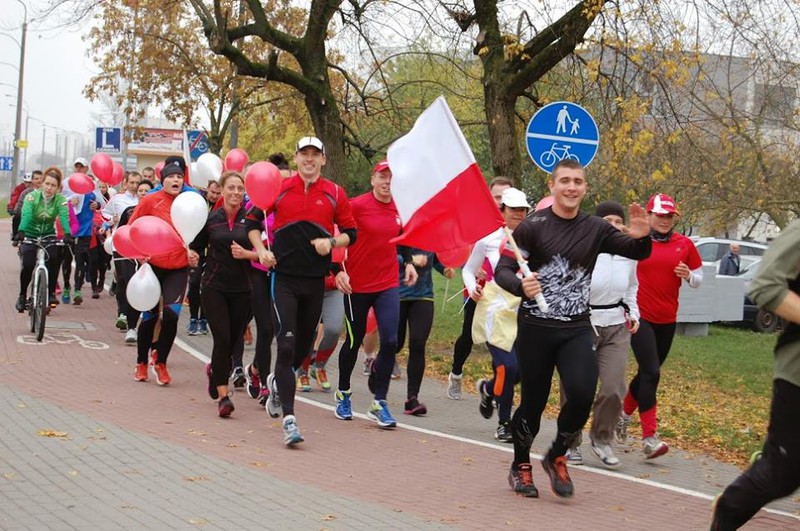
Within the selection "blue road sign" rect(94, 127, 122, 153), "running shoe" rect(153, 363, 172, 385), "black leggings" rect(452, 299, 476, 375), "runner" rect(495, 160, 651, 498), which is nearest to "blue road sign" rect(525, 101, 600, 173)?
"black leggings" rect(452, 299, 476, 375)

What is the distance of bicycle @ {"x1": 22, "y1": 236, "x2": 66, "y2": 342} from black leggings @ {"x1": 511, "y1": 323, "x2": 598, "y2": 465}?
857cm

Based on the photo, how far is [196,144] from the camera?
2466 cm

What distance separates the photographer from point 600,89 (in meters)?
16.0

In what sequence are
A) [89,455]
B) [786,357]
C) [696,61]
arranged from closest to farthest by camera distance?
[786,357]
[89,455]
[696,61]

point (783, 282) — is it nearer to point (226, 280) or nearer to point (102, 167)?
point (226, 280)

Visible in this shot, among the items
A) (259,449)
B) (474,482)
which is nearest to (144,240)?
(259,449)

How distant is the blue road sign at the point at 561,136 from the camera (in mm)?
12023

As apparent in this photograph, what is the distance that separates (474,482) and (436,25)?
437 inches

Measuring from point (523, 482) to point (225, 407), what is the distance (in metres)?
3.21

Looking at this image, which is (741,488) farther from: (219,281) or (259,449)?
(219,281)

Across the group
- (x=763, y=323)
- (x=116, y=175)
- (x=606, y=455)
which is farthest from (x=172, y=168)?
(x=763, y=323)

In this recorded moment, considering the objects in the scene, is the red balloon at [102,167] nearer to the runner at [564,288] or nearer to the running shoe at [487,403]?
the running shoe at [487,403]

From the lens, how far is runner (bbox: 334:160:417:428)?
10.1 metres

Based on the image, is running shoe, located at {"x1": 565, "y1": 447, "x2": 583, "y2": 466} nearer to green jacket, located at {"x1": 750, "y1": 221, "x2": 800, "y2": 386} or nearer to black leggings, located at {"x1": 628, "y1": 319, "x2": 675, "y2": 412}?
black leggings, located at {"x1": 628, "y1": 319, "x2": 675, "y2": 412}
